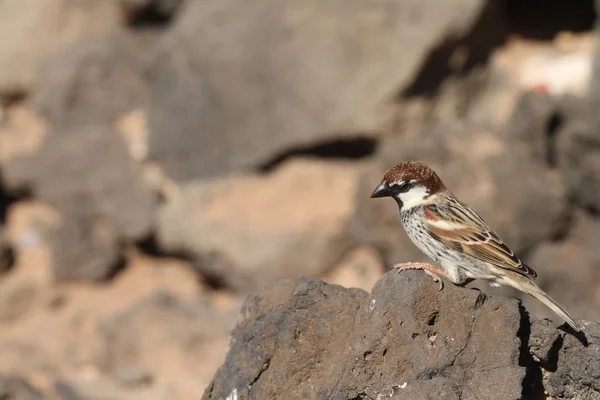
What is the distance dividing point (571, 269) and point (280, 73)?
17.0 feet

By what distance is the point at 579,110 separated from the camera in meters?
10.3

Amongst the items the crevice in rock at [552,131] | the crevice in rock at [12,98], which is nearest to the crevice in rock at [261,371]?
the crevice in rock at [552,131]

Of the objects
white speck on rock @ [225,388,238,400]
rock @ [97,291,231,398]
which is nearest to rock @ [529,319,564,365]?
white speck on rock @ [225,388,238,400]

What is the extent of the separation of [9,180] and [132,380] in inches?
213

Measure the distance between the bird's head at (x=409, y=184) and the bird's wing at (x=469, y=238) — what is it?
105 millimetres

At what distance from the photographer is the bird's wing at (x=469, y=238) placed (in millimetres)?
5551

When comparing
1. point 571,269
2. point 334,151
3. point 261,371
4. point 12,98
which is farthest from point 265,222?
point 261,371

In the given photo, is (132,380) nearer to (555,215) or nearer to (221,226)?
(221,226)

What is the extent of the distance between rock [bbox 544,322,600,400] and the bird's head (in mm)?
1353

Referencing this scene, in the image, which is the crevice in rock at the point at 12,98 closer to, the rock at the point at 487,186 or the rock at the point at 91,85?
the rock at the point at 91,85

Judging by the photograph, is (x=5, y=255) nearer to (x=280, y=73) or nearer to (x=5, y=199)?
(x=5, y=199)

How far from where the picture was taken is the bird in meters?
5.57

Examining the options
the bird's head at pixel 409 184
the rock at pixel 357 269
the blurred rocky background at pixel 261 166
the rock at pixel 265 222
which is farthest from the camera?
the rock at pixel 265 222

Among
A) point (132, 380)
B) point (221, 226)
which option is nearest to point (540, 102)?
point (221, 226)
